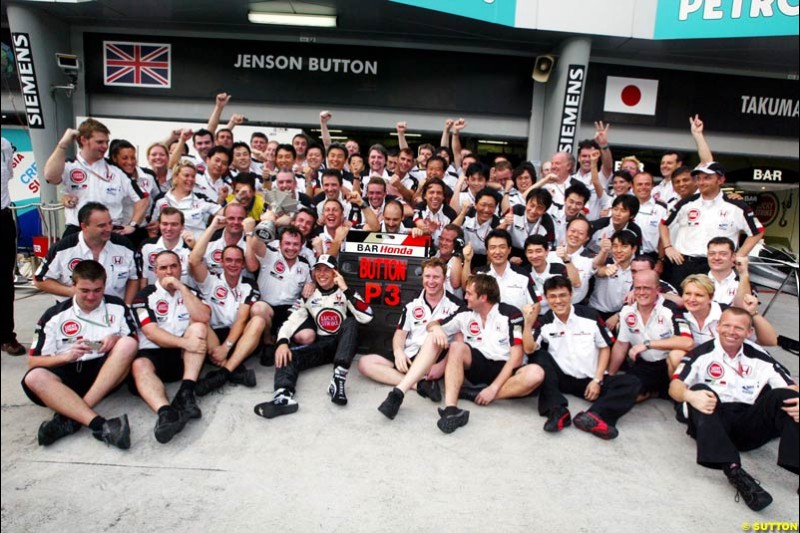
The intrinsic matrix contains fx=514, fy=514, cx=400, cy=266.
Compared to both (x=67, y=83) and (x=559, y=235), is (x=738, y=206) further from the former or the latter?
(x=67, y=83)

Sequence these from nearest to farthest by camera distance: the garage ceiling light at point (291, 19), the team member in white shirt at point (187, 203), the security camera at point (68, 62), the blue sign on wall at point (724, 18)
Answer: the team member in white shirt at point (187, 203) → the blue sign on wall at point (724, 18) → the security camera at point (68, 62) → the garage ceiling light at point (291, 19)

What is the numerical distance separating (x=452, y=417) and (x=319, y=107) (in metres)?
7.03

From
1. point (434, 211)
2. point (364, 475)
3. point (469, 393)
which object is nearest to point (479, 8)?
point (434, 211)

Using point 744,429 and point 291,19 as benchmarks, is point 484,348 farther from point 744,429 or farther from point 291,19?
point 291,19

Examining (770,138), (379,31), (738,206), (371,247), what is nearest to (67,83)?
(379,31)

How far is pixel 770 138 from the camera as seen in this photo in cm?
991

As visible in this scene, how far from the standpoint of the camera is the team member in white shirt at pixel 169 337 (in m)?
3.81

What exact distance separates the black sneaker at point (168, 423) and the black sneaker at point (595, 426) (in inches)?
112

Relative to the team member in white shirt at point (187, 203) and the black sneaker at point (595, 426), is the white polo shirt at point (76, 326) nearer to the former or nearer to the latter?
the team member in white shirt at point (187, 203)

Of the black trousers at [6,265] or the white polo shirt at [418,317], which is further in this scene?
the white polo shirt at [418,317]

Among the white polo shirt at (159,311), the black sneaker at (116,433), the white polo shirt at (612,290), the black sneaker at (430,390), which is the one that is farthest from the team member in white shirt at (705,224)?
the black sneaker at (116,433)

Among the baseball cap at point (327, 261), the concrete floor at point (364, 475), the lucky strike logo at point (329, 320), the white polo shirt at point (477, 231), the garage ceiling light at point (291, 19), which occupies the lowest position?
the concrete floor at point (364, 475)

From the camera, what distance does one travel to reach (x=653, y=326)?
426 cm

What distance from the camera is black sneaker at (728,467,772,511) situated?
121 inches
